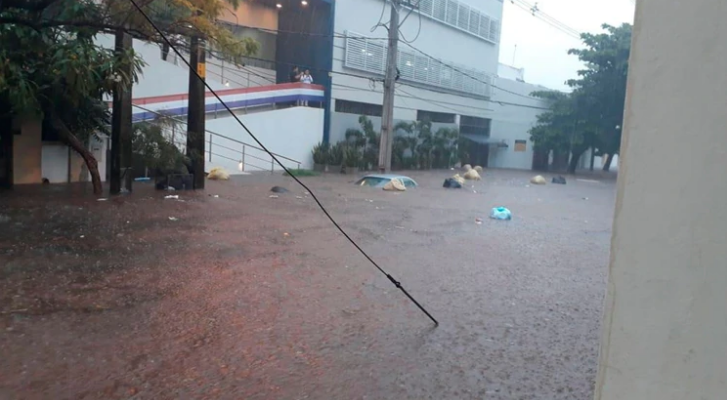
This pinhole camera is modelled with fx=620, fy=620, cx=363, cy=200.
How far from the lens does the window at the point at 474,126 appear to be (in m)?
43.7

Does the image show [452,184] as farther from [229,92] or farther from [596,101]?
[596,101]

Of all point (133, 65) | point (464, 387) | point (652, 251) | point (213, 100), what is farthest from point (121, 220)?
point (213, 100)

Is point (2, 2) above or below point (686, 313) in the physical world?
above

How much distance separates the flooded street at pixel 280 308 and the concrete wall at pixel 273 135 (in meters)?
12.4

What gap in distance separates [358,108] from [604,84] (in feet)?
58.1

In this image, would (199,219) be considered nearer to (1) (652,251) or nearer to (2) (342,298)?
(2) (342,298)

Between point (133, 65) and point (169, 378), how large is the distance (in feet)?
33.6

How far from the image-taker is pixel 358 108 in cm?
3331

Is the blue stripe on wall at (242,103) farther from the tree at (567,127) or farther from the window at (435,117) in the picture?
the tree at (567,127)

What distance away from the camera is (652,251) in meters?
1.98

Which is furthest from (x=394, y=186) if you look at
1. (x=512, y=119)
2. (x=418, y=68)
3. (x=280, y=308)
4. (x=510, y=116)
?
(x=512, y=119)

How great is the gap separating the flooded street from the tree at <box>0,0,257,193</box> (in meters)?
2.36

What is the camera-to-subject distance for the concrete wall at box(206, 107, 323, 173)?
25.4 m

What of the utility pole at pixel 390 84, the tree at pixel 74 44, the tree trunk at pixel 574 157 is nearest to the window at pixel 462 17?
the tree trunk at pixel 574 157
